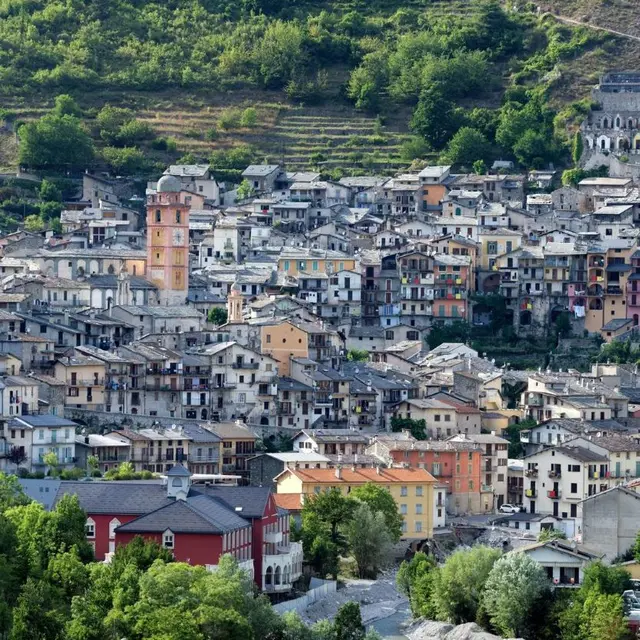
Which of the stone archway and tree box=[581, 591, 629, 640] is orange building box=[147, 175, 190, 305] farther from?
tree box=[581, 591, 629, 640]

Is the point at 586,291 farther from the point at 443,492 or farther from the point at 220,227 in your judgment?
the point at 443,492

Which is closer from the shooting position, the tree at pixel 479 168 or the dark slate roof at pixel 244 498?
the dark slate roof at pixel 244 498

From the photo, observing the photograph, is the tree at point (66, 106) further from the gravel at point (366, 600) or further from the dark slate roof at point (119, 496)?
the dark slate roof at point (119, 496)

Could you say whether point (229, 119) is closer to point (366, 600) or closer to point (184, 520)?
point (366, 600)

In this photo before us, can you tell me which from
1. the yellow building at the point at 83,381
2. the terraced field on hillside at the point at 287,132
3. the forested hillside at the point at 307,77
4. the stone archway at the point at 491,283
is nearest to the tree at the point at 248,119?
the forested hillside at the point at 307,77

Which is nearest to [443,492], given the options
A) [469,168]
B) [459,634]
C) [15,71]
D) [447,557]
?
[447,557]
